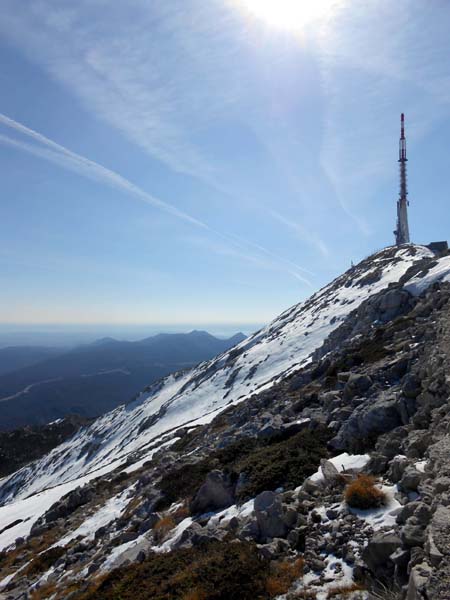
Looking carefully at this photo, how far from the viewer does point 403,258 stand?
229 feet

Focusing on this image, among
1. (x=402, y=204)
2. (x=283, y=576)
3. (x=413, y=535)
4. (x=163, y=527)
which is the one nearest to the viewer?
(x=413, y=535)

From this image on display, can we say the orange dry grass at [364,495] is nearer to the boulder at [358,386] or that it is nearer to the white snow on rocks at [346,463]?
the white snow on rocks at [346,463]

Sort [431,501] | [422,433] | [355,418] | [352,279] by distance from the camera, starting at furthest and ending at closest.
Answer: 1. [352,279]
2. [355,418]
3. [422,433]
4. [431,501]

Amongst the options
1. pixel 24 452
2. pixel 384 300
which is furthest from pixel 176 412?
pixel 24 452

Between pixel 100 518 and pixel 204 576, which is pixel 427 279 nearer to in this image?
pixel 100 518

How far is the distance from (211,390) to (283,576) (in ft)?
195

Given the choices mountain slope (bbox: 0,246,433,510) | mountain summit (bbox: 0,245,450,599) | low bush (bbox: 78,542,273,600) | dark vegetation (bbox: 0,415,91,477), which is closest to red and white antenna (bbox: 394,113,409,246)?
mountain slope (bbox: 0,246,433,510)

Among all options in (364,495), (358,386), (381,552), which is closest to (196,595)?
(381,552)

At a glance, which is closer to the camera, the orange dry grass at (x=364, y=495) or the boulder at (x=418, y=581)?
the boulder at (x=418, y=581)

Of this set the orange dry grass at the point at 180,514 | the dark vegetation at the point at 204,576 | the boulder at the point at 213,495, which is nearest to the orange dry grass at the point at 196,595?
the dark vegetation at the point at 204,576

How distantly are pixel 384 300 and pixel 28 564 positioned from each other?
34557 millimetres

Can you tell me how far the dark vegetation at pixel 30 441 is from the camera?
13425cm

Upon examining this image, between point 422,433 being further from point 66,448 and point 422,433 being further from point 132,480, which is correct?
point 66,448

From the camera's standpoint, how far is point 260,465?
15516mm
